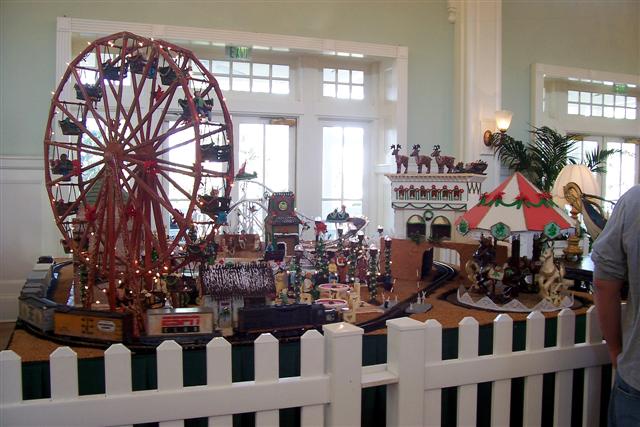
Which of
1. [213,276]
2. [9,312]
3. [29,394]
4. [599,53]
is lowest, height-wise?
[9,312]

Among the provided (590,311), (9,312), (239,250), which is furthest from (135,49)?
(9,312)

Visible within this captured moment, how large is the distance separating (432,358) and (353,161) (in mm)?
5165

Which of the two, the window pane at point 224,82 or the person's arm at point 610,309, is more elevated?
the window pane at point 224,82

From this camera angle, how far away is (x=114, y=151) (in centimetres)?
216

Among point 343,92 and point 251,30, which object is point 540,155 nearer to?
point 343,92

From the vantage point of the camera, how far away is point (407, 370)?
4.78 feet

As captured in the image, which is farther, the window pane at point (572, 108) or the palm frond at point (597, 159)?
the window pane at point (572, 108)

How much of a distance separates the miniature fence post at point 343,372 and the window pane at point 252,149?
487 cm

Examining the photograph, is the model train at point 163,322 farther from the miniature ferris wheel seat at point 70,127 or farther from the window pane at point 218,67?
the window pane at point 218,67

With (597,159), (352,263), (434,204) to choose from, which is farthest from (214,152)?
(597,159)

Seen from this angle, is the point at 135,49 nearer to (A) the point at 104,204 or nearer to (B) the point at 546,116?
(A) the point at 104,204

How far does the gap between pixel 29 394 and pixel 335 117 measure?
5.20 meters

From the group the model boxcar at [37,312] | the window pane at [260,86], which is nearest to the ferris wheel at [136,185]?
the model boxcar at [37,312]

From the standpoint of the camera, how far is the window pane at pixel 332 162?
643cm
